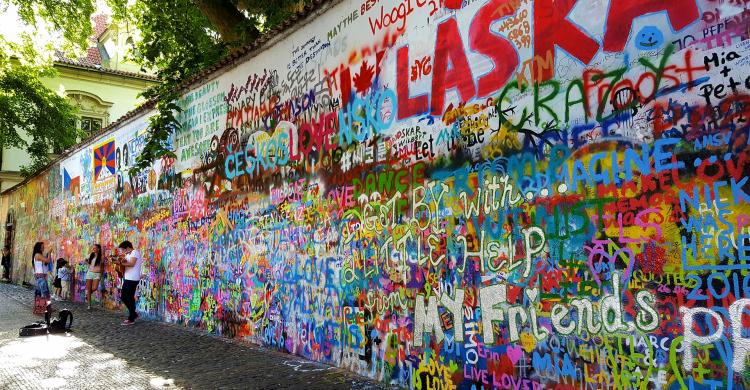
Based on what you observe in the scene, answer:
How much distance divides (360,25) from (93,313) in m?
9.85

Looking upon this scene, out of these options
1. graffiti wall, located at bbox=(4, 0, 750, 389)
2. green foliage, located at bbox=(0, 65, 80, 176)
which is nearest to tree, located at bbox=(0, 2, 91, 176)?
green foliage, located at bbox=(0, 65, 80, 176)

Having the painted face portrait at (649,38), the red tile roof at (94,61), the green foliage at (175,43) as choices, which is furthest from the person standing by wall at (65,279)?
the painted face portrait at (649,38)

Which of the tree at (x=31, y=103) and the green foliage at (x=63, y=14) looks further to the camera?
the tree at (x=31, y=103)

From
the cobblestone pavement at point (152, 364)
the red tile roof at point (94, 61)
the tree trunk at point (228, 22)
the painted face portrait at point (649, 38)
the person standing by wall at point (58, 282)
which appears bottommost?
the cobblestone pavement at point (152, 364)

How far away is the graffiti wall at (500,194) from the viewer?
124 inches

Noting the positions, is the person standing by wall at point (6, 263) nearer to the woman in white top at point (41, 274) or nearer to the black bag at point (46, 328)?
the woman in white top at point (41, 274)

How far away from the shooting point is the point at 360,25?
6176 mm

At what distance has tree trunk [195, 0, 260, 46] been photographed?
11.5 metres

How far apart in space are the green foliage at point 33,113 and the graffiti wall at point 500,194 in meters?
19.0

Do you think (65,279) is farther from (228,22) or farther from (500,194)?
(500,194)

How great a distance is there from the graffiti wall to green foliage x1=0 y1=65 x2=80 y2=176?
1898 cm

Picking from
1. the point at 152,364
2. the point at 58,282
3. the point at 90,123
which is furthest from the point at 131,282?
the point at 90,123

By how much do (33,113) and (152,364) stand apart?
21.1 m

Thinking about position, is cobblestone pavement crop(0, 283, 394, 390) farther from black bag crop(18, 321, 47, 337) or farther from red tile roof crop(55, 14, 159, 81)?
red tile roof crop(55, 14, 159, 81)
